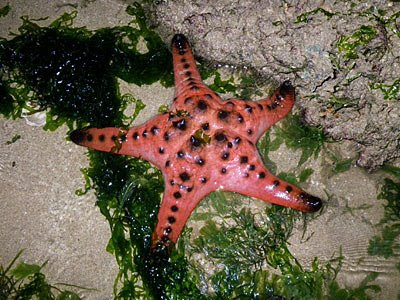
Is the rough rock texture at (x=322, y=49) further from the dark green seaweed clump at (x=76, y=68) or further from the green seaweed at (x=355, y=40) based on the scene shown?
the dark green seaweed clump at (x=76, y=68)

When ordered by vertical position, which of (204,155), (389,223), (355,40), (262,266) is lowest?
(262,266)

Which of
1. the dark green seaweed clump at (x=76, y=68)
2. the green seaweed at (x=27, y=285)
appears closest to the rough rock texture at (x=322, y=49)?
the dark green seaweed clump at (x=76, y=68)

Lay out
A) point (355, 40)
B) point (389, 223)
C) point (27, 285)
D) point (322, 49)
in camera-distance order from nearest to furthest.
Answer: point (355, 40) → point (322, 49) → point (27, 285) → point (389, 223)

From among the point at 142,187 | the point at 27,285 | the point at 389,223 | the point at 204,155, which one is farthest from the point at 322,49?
the point at 27,285

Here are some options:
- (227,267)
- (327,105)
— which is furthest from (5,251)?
(327,105)

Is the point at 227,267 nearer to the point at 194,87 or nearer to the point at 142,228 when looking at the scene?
the point at 142,228

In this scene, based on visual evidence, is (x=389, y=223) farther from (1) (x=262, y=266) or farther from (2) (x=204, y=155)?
(2) (x=204, y=155)
